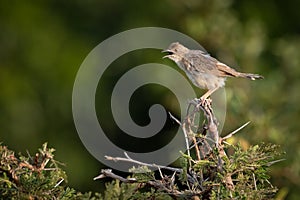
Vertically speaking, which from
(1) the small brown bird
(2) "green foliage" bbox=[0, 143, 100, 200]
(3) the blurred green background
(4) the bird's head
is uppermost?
(3) the blurred green background

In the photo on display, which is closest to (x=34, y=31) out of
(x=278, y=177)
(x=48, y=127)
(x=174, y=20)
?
(x=48, y=127)

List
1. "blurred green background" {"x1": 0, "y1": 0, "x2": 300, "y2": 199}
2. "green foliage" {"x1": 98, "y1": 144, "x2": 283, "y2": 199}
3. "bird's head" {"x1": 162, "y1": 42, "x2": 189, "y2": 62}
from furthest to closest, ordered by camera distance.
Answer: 1. "blurred green background" {"x1": 0, "y1": 0, "x2": 300, "y2": 199}
2. "bird's head" {"x1": 162, "y1": 42, "x2": 189, "y2": 62}
3. "green foliage" {"x1": 98, "y1": 144, "x2": 283, "y2": 199}

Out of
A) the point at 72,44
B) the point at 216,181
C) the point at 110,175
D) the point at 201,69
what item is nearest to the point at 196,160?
the point at 216,181

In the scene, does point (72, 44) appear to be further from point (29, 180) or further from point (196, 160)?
point (29, 180)

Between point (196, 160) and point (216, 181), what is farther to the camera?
point (196, 160)

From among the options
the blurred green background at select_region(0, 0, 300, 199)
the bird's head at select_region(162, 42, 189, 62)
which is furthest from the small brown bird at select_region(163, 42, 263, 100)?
the blurred green background at select_region(0, 0, 300, 199)

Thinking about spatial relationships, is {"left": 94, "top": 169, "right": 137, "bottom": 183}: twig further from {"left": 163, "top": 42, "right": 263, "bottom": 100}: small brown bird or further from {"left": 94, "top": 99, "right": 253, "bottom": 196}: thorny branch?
{"left": 163, "top": 42, "right": 263, "bottom": 100}: small brown bird

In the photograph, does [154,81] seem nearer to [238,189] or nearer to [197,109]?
[197,109]

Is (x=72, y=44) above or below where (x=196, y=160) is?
above

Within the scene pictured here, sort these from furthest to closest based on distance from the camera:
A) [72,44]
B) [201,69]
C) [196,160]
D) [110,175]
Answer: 1. [72,44]
2. [201,69]
3. [196,160]
4. [110,175]

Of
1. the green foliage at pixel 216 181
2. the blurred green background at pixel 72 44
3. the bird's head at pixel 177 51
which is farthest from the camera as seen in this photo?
the blurred green background at pixel 72 44

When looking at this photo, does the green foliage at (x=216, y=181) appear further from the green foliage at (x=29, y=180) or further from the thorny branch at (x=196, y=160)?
the green foliage at (x=29, y=180)

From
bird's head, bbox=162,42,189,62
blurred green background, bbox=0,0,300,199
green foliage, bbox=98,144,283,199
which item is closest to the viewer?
green foliage, bbox=98,144,283,199

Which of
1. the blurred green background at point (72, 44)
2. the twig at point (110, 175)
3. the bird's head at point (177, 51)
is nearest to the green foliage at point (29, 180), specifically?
the twig at point (110, 175)
